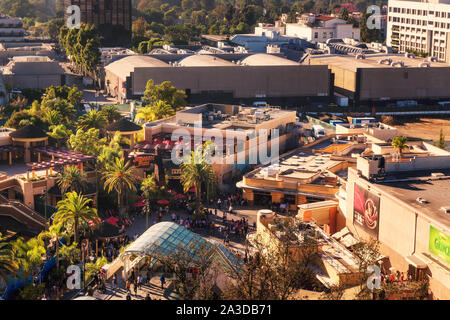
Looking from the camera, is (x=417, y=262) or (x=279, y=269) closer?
(x=279, y=269)

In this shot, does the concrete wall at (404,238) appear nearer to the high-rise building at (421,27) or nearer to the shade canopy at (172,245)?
the shade canopy at (172,245)

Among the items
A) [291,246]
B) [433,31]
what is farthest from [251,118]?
[433,31]

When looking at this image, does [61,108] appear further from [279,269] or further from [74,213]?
[279,269]

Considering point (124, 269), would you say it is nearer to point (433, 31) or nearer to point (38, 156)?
point (38, 156)

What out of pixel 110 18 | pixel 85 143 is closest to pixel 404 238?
pixel 85 143

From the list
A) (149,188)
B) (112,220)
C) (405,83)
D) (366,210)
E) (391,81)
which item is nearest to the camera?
(366,210)

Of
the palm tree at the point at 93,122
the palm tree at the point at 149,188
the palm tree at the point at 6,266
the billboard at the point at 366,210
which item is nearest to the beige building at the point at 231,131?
the palm tree at the point at 149,188
